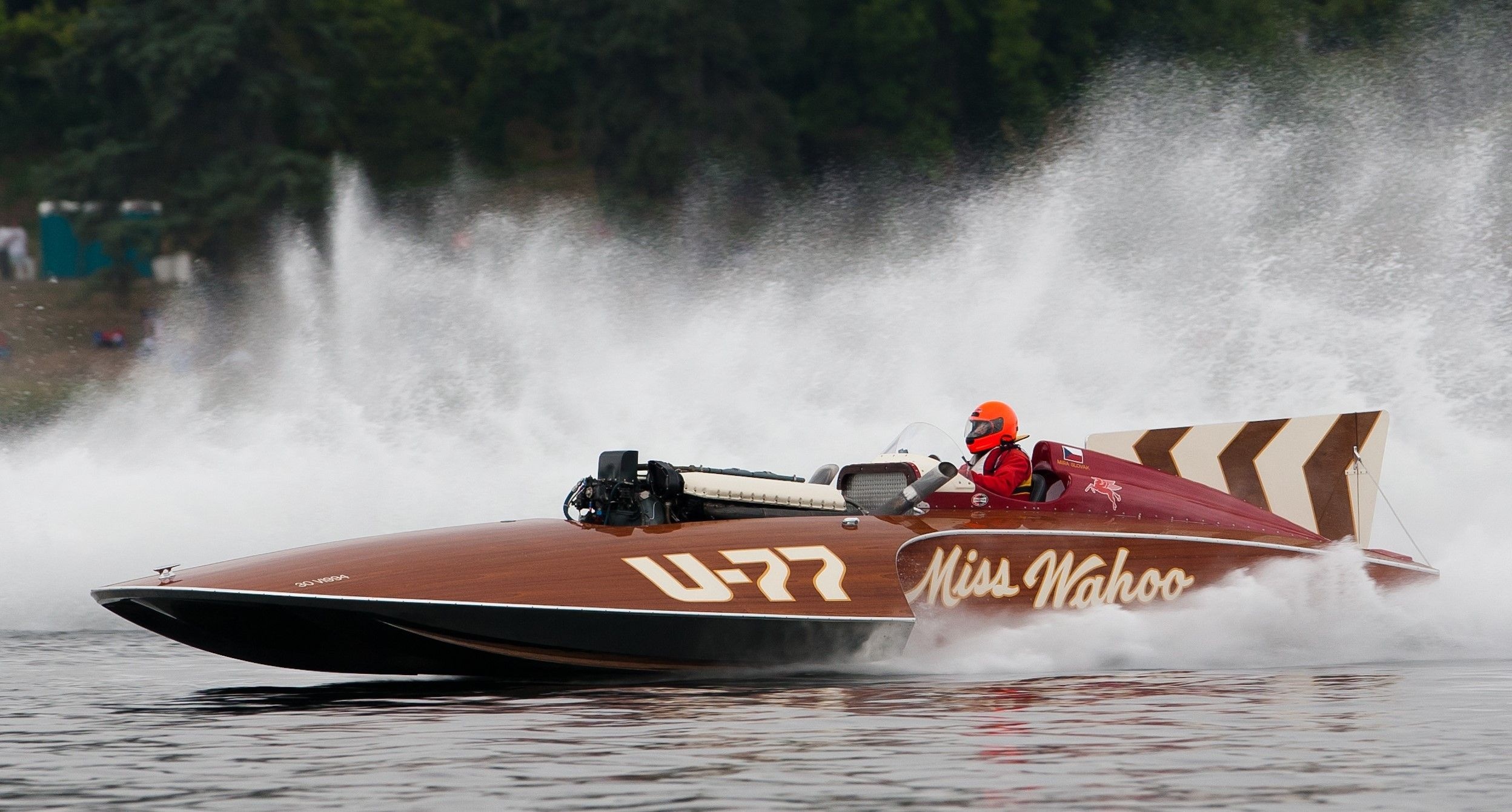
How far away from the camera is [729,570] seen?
26.4 feet

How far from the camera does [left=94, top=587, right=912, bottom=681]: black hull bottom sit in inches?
304

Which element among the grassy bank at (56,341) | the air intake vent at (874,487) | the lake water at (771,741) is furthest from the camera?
the grassy bank at (56,341)

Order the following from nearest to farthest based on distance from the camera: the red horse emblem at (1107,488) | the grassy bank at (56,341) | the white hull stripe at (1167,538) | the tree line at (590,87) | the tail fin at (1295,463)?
the white hull stripe at (1167,538) → the red horse emblem at (1107,488) → the tail fin at (1295,463) → the grassy bank at (56,341) → the tree line at (590,87)

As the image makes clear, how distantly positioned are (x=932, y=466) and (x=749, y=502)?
932 millimetres

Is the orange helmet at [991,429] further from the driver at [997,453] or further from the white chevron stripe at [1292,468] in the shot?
the white chevron stripe at [1292,468]

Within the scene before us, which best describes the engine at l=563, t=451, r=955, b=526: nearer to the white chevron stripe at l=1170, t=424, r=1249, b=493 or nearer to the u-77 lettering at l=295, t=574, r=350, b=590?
the u-77 lettering at l=295, t=574, r=350, b=590

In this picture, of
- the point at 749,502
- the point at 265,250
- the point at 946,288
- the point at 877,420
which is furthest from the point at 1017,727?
the point at 265,250

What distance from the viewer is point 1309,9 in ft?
89.1

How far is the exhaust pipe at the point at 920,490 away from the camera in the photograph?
28.3ft

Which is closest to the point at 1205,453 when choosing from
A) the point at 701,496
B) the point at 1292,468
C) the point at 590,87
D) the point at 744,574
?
the point at 1292,468

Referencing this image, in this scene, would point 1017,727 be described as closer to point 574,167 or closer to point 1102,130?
point 1102,130

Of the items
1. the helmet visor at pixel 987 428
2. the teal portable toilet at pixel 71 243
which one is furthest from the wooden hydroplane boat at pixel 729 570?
the teal portable toilet at pixel 71 243

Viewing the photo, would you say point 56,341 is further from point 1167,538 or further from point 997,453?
point 1167,538

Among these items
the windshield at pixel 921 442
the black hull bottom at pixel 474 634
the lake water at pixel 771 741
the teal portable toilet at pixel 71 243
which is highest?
the teal portable toilet at pixel 71 243
